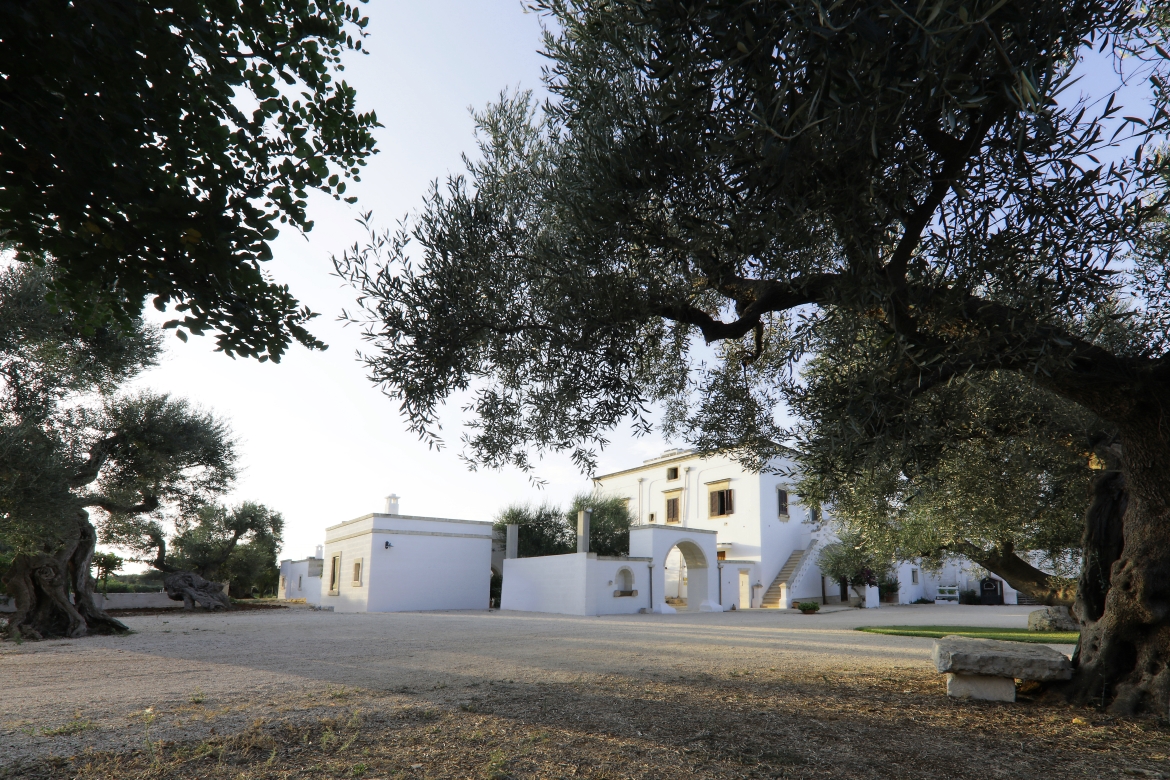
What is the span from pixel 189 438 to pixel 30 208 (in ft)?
36.1

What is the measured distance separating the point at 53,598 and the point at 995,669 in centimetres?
1495

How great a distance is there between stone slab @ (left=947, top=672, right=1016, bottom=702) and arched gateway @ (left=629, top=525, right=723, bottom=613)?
61.1 feet

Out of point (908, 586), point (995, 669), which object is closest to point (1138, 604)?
point (995, 669)

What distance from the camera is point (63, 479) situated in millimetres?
10219

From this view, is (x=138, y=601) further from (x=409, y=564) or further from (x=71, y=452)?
(x=71, y=452)

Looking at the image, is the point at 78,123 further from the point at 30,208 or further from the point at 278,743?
the point at 278,743

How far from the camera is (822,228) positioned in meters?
4.75

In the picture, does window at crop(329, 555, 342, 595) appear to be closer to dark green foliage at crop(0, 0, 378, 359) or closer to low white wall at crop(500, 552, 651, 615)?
low white wall at crop(500, 552, 651, 615)

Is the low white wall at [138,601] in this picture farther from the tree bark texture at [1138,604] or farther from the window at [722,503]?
the tree bark texture at [1138,604]

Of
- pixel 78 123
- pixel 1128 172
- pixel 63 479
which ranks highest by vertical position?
pixel 1128 172

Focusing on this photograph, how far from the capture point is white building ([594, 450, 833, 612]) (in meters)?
27.6

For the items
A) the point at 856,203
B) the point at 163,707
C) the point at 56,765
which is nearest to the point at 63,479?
the point at 163,707

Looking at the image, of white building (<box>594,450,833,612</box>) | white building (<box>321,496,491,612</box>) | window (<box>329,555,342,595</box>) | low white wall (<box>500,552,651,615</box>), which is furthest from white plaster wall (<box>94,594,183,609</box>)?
white building (<box>594,450,833,612</box>)

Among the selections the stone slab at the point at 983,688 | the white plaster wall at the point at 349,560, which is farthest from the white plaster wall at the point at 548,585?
the stone slab at the point at 983,688
